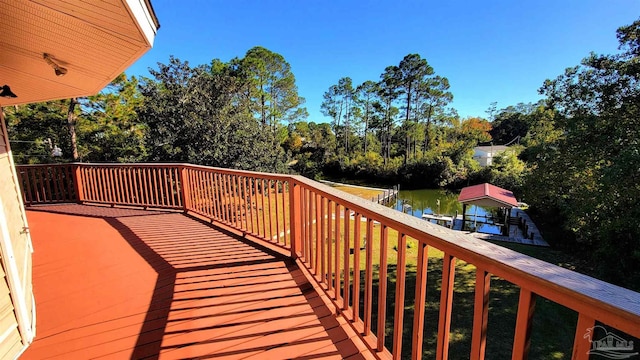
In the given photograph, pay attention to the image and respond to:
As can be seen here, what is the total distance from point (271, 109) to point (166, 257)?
2036 cm

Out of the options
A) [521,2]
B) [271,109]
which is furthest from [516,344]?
[271,109]

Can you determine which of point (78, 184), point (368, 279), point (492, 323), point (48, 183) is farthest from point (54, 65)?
point (492, 323)

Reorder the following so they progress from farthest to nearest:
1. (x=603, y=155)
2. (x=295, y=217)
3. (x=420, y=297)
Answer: (x=603, y=155)
(x=295, y=217)
(x=420, y=297)

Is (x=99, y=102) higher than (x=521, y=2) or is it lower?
lower

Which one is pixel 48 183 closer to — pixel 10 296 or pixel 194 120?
pixel 194 120

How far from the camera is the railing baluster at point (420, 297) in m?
1.13

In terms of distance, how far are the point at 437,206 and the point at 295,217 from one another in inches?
739

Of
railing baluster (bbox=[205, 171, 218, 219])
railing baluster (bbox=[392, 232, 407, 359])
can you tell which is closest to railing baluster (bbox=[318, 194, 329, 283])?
railing baluster (bbox=[392, 232, 407, 359])

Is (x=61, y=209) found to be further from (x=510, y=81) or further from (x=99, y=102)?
(x=510, y=81)

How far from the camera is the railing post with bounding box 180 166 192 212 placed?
4493mm

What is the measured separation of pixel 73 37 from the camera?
1829 mm

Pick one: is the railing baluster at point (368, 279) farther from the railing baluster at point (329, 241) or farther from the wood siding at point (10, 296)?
the wood siding at point (10, 296)

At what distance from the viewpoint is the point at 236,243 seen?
3.31 meters

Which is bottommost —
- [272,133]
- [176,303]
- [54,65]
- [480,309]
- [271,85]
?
[176,303]
